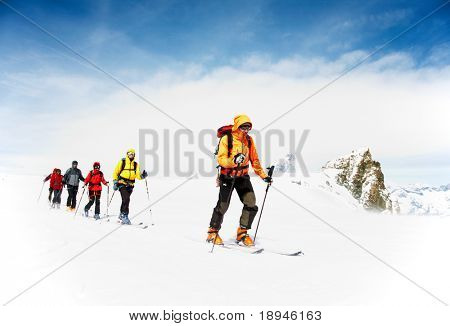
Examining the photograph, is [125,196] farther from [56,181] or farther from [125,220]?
[56,181]

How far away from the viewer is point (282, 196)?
1762 cm

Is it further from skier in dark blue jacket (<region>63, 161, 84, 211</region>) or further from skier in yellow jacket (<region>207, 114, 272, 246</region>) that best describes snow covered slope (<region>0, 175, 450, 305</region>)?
skier in dark blue jacket (<region>63, 161, 84, 211</region>)

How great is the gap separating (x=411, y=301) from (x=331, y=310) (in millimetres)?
1095

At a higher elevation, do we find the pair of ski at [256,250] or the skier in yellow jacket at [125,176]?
the skier in yellow jacket at [125,176]

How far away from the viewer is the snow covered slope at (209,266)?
393 centimetres

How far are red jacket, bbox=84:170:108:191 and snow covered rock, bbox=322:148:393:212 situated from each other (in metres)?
29.5

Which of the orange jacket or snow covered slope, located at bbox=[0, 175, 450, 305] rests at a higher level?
the orange jacket

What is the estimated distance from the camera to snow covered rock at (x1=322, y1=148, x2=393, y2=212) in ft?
122

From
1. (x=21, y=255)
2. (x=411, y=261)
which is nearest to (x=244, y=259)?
(x=411, y=261)

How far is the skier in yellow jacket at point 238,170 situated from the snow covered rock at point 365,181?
31.5 m

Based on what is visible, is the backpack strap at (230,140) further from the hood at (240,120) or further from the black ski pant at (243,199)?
the black ski pant at (243,199)

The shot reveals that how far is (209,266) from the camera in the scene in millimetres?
5113

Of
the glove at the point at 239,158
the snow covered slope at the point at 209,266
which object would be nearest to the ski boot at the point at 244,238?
the snow covered slope at the point at 209,266

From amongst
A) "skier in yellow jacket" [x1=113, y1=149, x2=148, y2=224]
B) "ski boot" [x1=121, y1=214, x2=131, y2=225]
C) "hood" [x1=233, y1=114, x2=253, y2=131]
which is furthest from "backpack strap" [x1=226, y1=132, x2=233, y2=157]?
"ski boot" [x1=121, y1=214, x2=131, y2=225]
